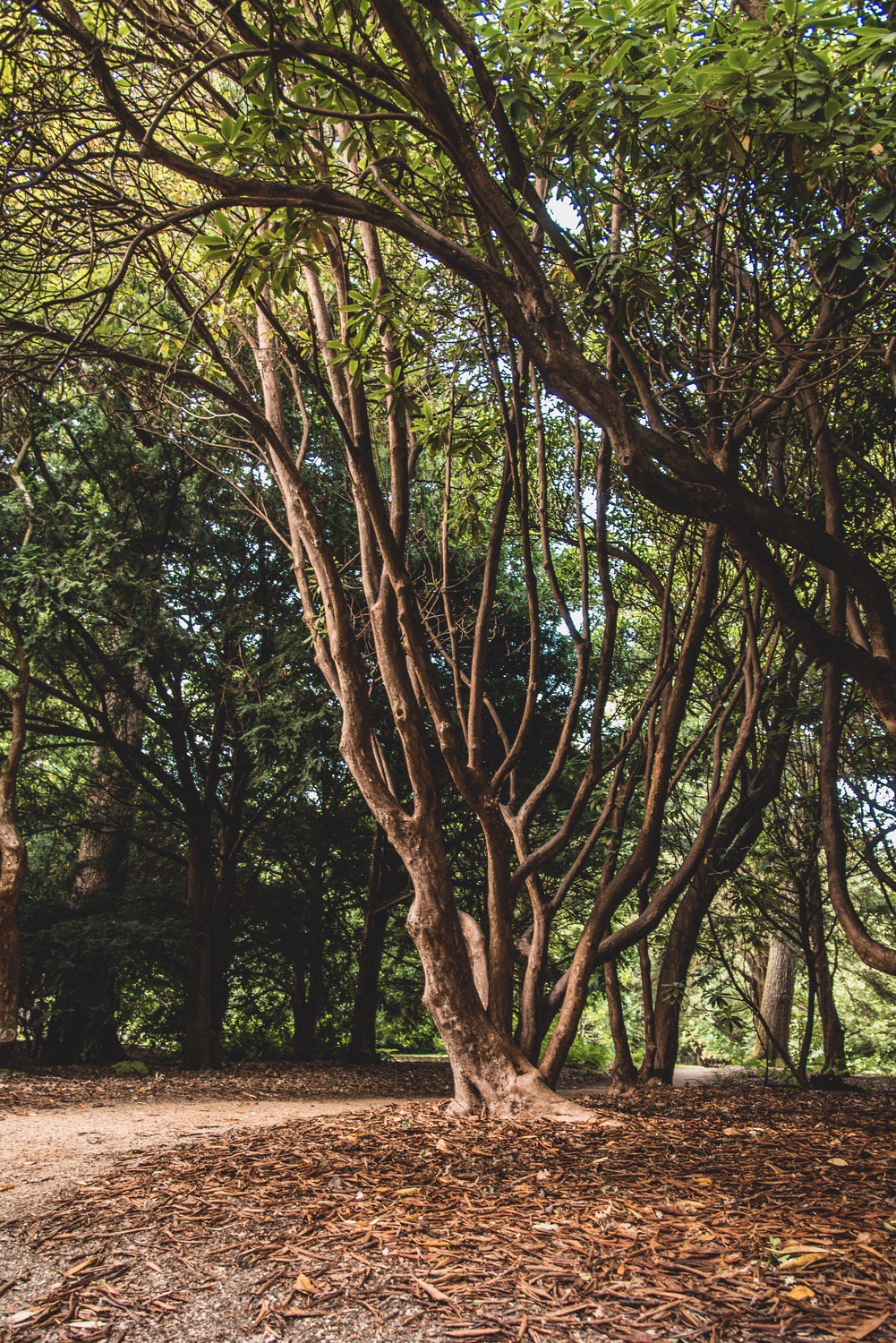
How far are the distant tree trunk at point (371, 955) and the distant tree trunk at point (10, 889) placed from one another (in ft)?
12.3

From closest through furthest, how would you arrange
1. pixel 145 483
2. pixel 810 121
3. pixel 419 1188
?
pixel 810 121
pixel 419 1188
pixel 145 483

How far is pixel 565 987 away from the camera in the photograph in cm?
478

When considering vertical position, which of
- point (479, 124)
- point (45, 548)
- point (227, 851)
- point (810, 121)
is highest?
point (479, 124)

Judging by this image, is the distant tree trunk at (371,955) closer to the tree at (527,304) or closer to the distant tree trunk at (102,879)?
the distant tree trunk at (102,879)

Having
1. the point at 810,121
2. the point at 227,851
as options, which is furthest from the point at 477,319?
the point at 227,851

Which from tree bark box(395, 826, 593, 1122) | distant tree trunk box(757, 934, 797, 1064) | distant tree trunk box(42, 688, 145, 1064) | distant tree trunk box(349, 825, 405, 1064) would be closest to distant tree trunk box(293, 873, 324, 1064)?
distant tree trunk box(349, 825, 405, 1064)

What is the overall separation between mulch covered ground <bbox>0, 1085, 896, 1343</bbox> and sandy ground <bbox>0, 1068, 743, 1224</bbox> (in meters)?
0.26

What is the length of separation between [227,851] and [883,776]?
6.75 m

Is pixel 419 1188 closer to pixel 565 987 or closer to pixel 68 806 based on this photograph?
pixel 565 987

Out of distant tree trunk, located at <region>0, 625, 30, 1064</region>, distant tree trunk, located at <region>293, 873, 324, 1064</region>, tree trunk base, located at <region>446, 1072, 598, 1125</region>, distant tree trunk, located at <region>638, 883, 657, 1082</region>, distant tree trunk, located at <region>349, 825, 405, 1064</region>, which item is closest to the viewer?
tree trunk base, located at <region>446, 1072, 598, 1125</region>

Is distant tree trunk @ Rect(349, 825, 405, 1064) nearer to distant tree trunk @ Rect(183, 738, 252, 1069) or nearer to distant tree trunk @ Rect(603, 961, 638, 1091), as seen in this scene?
distant tree trunk @ Rect(183, 738, 252, 1069)

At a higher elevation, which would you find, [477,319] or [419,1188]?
[477,319]

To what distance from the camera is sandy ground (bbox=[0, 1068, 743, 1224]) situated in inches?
131

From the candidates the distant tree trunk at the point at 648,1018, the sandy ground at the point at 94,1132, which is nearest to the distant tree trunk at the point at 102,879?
the sandy ground at the point at 94,1132
